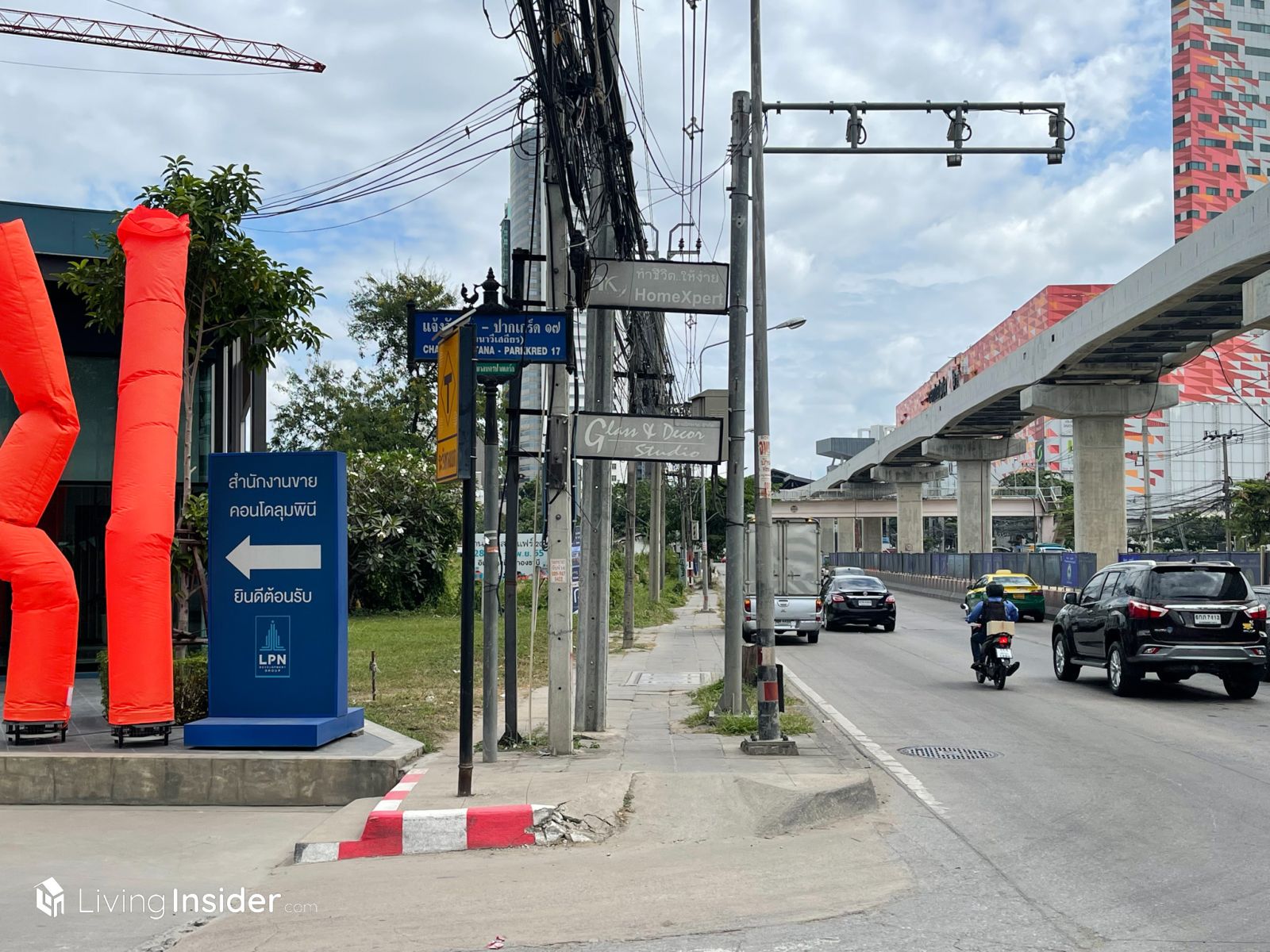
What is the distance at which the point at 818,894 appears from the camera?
6785 mm

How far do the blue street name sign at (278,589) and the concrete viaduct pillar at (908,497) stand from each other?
7489 cm

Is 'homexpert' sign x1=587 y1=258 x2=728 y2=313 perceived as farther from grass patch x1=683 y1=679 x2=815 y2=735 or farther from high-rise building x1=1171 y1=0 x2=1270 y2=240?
high-rise building x1=1171 y1=0 x2=1270 y2=240

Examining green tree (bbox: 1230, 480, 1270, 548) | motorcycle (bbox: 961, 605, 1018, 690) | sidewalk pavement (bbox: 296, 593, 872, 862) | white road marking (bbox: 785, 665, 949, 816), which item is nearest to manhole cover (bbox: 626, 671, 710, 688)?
white road marking (bbox: 785, 665, 949, 816)

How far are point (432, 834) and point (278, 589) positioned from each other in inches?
161

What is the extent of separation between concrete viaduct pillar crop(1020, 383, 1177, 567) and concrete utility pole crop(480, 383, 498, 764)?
1470 inches

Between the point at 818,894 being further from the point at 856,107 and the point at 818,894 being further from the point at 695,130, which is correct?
the point at 695,130

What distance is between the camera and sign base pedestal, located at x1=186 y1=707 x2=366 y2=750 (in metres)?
10.5

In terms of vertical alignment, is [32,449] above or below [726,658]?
above

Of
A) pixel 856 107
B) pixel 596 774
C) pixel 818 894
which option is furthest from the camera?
pixel 856 107

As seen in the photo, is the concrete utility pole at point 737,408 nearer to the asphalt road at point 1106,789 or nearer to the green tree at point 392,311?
the asphalt road at point 1106,789

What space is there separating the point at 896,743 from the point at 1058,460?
157m

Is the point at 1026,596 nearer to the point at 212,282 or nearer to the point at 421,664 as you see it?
the point at 421,664

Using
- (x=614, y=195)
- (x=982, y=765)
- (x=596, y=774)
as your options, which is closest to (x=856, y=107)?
(x=614, y=195)

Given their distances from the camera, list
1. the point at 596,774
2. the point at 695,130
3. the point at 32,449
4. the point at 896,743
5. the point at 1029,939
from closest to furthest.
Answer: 1. the point at 1029,939
2. the point at 596,774
3. the point at 32,449
4. the point at 896,743
5. the point at 695,130
